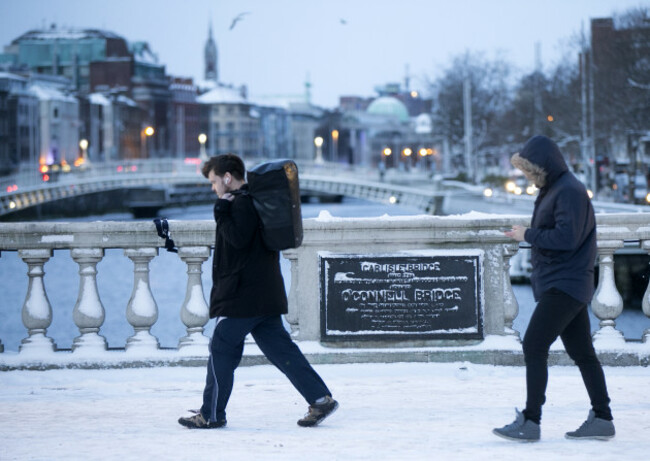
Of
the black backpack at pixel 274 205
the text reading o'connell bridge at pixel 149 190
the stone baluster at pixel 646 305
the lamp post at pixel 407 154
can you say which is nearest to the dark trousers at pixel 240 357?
the black backpack at pixel 274 205

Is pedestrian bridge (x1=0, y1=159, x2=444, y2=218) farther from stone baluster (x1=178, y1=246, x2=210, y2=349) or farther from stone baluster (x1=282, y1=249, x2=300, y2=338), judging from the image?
stone baluster (x1=178, y1=246, x2=210, y2=349)

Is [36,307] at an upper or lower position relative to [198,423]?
upper

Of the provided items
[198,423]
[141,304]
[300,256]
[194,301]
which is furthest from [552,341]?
[141,304]

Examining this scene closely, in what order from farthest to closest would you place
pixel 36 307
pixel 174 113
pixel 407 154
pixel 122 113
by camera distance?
pixel 174 113 < pixel 407 154 < pixel 122 113 < pixel 36 307

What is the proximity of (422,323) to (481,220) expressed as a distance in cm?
77

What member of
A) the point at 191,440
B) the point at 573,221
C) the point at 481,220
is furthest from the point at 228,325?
the point at 481,220

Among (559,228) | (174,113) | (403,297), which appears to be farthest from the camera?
(174,113)

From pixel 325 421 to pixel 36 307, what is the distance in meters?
2.39

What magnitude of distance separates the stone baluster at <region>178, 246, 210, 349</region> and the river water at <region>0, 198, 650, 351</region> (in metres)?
11.1

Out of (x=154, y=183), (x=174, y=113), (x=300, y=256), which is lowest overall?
(x=300, y=256)

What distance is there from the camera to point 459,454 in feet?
19.1

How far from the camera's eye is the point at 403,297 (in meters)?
8.26

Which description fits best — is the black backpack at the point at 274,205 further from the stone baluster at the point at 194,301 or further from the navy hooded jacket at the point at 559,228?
the stone baluster at the point at 194,301

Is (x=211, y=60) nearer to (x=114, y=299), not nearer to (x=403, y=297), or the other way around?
(x=114, y=299)
